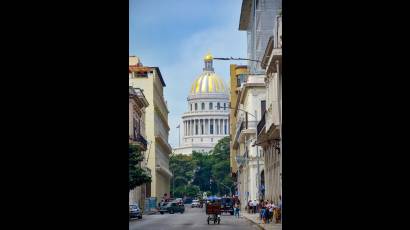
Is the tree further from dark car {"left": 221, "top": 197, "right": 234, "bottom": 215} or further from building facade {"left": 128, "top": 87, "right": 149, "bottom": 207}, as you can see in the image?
building facade {"left": 128, "top": 87, "right": 149, "bottom": 207}

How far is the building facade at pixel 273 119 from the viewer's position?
3058 cm

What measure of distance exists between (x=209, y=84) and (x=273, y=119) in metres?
117

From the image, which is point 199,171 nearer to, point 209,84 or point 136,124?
point 209,84

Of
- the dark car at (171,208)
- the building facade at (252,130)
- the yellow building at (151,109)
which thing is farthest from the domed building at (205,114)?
the dark car at (171,208)

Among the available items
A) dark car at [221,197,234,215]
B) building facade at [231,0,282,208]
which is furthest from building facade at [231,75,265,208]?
dark car at [221,197,234,215]

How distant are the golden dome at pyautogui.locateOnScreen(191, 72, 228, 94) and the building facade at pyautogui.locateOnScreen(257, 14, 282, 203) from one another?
106m

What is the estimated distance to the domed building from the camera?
14725 centimetres

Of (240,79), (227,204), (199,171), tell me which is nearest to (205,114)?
(199,171)

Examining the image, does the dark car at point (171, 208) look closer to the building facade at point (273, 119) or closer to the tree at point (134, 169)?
the tree at point (134, 169)
